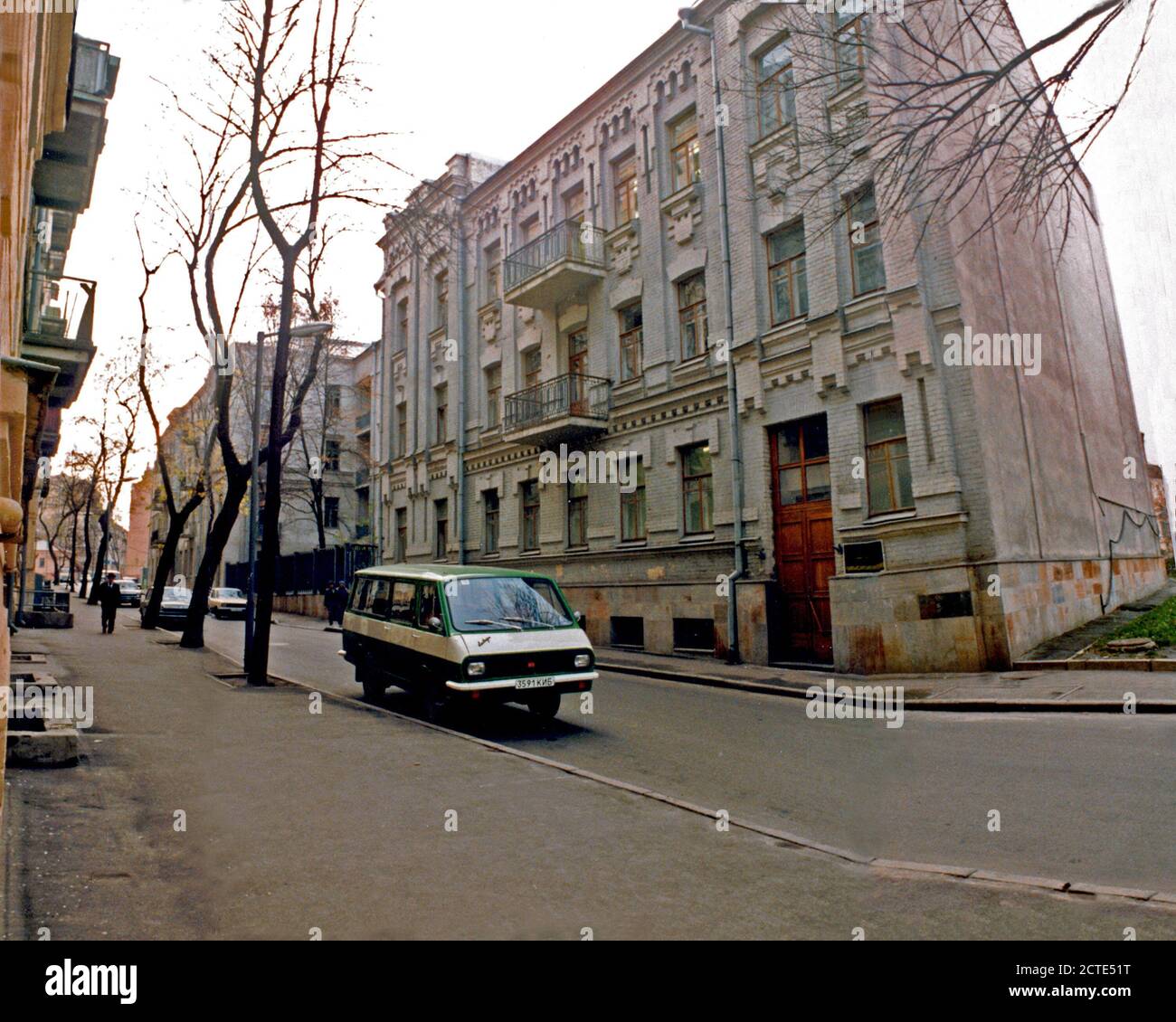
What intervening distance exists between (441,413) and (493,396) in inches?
146

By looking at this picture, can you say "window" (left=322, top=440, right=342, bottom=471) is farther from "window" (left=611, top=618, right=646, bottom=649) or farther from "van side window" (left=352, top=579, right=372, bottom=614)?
"van side window" (left=352, top=579, right=372, bottom=614)

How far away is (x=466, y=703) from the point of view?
980 centimetres

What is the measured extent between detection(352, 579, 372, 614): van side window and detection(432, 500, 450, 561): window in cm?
1483

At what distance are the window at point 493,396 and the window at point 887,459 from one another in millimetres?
13463

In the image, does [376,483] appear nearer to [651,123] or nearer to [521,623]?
[651,123]

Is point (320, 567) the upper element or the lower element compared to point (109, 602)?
upper

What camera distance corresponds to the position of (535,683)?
10.1m

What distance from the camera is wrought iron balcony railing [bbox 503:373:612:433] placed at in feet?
70.9

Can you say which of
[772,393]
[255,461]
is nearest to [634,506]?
[772,393]

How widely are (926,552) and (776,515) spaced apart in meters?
3.67

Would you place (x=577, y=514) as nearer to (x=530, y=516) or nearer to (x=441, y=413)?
(x=530, y=516)

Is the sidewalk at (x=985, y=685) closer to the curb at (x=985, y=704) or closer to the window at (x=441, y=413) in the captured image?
the curb at (x=985, y=704)


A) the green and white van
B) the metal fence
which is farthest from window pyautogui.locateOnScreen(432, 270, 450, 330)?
the green and white van

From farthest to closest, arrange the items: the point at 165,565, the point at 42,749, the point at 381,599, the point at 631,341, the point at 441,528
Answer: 1. the point at 441,528
2. the point at 165,565
3. the point at 631,341
4. the point at 381,599
5. the point at 42,749
